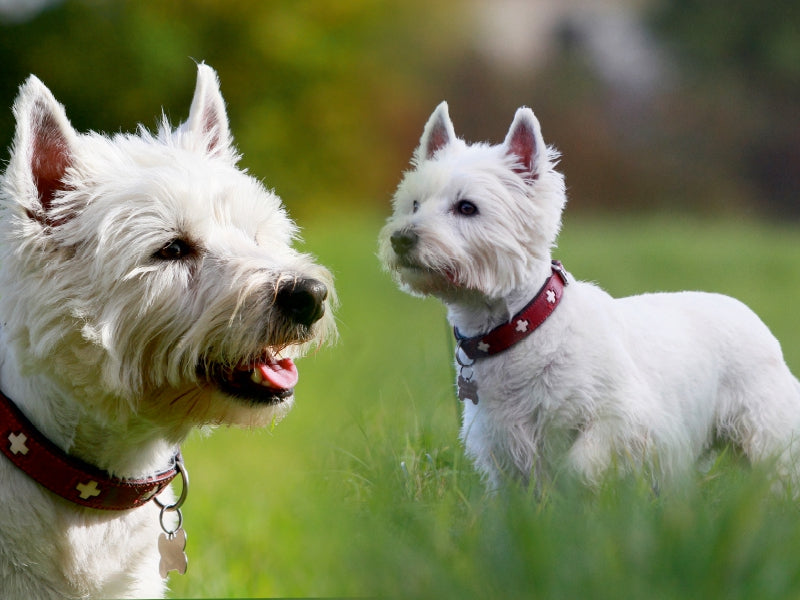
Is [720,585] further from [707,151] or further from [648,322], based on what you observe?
[707,151]

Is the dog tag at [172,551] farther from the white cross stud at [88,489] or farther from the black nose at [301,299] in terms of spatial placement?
the black nose at [301,299]

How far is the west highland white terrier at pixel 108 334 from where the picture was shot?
2.99m

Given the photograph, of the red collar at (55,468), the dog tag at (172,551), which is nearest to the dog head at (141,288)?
the red collar at (55,468)

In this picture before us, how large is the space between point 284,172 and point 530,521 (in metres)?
15.8

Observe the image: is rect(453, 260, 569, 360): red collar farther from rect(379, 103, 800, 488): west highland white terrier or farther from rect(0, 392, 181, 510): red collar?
rect(0, 392, 181, 510): red collar

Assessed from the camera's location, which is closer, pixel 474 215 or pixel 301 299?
pixel 301 299

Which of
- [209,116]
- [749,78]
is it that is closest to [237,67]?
[749,78]

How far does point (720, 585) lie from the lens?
2096 millimetres

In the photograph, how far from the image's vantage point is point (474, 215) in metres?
3.52

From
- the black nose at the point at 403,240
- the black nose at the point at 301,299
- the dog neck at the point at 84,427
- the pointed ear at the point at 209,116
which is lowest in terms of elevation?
the dog neck at the point at 84,427

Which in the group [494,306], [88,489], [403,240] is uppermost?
[403,240]

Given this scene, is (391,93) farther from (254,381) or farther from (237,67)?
(237,67)

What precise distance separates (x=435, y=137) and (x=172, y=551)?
1836 millimetres

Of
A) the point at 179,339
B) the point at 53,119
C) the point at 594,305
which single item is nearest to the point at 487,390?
the point at 594,305
